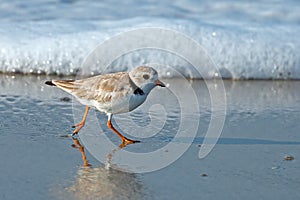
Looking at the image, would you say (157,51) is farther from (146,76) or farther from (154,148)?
(154,148)

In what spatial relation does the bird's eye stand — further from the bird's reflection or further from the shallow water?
the bird's reflection

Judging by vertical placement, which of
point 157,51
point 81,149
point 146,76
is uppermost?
point 146,76

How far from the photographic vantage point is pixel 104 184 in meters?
3.40

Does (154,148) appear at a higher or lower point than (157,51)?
lower

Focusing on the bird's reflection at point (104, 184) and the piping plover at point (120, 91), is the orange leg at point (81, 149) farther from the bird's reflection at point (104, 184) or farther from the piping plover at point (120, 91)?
the piping plover at point (120, 91)

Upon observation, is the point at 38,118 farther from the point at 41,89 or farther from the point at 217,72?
the point at 217,72

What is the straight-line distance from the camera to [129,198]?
126 inches

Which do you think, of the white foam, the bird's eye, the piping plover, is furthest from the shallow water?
the white foam

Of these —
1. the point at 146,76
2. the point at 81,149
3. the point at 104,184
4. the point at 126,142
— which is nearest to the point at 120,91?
the point at 146,76

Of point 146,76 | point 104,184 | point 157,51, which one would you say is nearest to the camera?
point 104,184

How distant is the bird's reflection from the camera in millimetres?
3232

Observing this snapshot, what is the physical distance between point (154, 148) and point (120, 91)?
1.43ft

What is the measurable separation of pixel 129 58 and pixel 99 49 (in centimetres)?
38

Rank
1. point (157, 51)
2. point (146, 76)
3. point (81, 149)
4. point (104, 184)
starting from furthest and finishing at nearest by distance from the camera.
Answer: point (157, 51) < point (146, 76) < point (81, 149) < point (104, 184)
